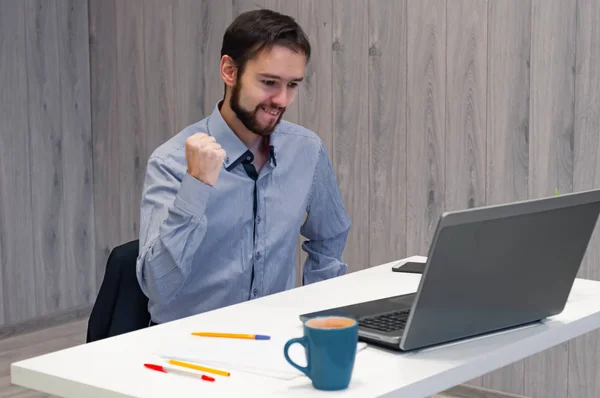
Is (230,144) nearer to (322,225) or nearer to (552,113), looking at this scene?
(322,225)

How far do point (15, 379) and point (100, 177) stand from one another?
3.05 metres

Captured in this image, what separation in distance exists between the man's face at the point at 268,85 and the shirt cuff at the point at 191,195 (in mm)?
300

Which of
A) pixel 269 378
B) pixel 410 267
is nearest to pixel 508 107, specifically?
pixel 410 267

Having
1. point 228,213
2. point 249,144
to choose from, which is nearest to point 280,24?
point 249,144

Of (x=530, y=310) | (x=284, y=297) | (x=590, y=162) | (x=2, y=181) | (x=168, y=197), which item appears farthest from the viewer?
(x=2, y=181)

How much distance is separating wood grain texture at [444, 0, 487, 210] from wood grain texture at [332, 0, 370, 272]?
0.37 meters

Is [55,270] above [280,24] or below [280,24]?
below

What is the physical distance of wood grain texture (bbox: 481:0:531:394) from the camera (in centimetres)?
294

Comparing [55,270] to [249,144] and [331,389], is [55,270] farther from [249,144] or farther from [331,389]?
[331,389]

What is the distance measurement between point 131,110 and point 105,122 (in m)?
0.19

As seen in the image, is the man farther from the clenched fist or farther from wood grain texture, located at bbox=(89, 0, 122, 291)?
wood grain texture, located at bbox=(89, 0, 122, 291)

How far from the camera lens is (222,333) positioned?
142 cm

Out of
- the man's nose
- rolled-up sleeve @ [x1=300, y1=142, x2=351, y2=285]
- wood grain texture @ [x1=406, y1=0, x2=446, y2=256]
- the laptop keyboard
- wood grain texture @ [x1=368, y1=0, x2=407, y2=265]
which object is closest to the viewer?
the laptop keyboard

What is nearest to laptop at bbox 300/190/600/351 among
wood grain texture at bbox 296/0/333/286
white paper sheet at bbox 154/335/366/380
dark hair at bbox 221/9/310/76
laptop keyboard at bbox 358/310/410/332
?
laptop keyboard at bbox 358/310/410/332
